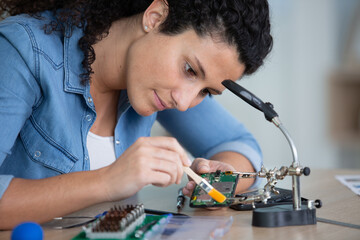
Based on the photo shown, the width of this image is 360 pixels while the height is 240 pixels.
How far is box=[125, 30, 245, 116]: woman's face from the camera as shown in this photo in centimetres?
121

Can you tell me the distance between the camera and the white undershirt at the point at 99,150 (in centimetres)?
142

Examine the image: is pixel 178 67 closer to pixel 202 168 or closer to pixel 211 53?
pixel 211 53

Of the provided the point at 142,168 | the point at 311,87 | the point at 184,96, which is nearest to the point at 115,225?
the point at 142,168

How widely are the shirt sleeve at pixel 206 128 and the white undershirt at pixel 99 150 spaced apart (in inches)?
15.2

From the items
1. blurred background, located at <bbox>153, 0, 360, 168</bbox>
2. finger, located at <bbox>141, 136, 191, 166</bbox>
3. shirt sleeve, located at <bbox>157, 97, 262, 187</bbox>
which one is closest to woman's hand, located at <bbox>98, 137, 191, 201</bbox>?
finger, located at <bbox>141, 136, 191, 166</bbox>

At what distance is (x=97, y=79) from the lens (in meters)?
1.45

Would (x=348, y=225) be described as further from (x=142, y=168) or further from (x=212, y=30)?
(x=212, y=30)

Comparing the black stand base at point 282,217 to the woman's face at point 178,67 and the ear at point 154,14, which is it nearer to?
the woman's face at point 178,67

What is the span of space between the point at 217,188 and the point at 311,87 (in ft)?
9.56

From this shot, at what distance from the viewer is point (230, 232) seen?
37.0 inches

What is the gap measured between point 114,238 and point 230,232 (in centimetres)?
26

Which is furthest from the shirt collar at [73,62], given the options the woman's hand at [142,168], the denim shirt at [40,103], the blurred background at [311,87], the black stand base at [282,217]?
the blurred background at [311,87]

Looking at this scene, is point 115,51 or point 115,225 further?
point 115,51

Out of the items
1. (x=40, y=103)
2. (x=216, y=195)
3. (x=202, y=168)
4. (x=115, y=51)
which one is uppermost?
(x=115, y=51)
